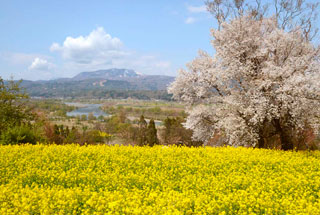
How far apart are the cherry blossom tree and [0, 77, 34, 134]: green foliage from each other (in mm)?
11656

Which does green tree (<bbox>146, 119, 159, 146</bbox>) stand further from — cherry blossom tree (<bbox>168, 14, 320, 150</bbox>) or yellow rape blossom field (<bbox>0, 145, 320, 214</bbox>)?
yellow rape blossom field (<bbox>0, 145, 320, 214</bbox>)

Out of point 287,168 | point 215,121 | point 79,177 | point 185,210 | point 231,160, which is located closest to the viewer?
point 185,210

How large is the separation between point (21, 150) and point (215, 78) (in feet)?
38.4

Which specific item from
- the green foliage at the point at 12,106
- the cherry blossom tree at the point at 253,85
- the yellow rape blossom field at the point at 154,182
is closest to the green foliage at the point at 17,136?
the yellow rape blossom field at the point at 154,182

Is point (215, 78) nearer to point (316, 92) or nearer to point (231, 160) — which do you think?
point (316, 92)

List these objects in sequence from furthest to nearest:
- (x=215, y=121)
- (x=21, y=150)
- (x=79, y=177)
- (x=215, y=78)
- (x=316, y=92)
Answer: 1. (x=215, y=121)
2. (x=215, y=78)
3. (x=316, y=92)
4. (x=21, y=150)
5. (x=79, y=177)

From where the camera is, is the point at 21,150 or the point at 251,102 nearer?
the point at 21,150

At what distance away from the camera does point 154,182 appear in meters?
7.77

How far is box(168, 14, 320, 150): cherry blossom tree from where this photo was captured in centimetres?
1420

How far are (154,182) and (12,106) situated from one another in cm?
1633

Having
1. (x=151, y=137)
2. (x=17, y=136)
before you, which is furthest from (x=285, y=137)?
(x=151, y=137)

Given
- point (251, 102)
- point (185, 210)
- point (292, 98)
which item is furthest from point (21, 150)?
point (292, 98)

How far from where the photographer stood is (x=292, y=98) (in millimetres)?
13570

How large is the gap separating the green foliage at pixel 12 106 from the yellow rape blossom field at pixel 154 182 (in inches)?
369
